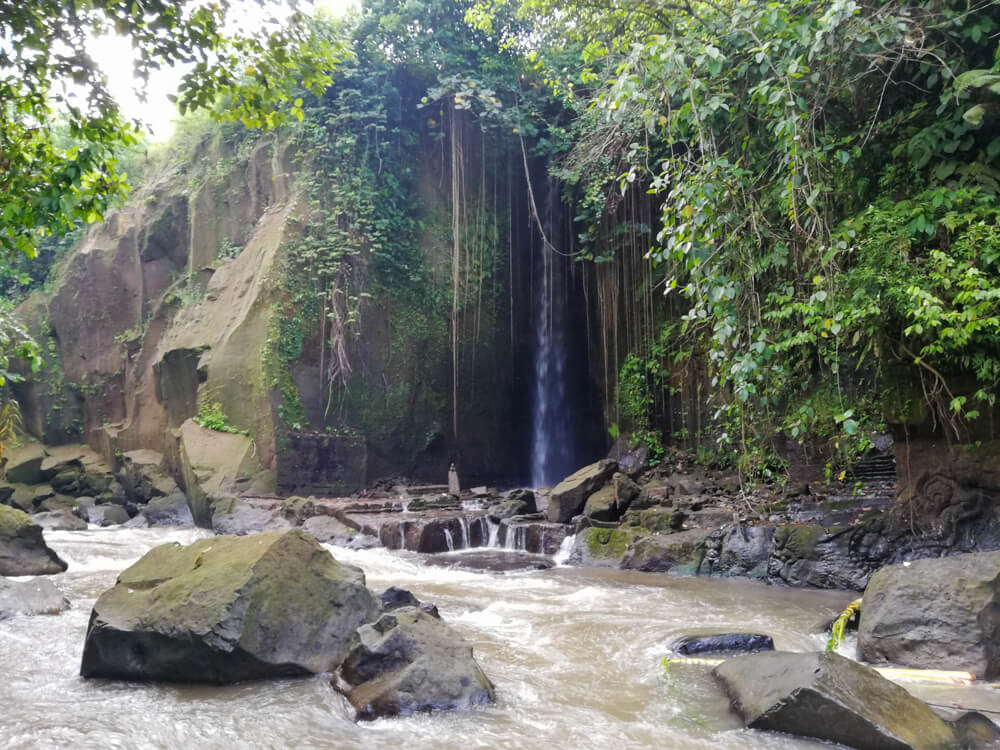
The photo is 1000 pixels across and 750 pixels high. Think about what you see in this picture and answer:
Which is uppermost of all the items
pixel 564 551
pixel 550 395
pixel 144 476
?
pixel 550 395

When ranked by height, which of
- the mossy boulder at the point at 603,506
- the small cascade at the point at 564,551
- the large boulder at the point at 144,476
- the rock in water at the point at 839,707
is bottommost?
the small cascade at the point at 564,551

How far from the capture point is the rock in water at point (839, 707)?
331cm

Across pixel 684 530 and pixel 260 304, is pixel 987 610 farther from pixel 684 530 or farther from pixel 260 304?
pixel 260 304

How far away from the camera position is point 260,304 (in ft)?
46.7

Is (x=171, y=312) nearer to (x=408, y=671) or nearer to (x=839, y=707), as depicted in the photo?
(x=408, y=671)

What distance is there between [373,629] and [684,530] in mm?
5753

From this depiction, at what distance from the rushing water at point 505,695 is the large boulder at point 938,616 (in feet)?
1.15

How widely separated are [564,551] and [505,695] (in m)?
5.61

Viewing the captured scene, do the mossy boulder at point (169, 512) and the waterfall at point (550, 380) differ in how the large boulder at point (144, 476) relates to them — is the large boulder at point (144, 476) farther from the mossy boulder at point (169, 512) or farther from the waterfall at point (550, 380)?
the waterfall at point (550, 380)

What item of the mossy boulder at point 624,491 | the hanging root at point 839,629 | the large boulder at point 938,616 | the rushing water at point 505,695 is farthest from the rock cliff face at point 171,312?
the large boulder at point 938,616

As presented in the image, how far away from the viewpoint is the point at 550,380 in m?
17.1

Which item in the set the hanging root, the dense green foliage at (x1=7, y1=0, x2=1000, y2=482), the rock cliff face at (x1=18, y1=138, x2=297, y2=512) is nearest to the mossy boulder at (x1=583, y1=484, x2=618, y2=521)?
the dense green foliage at (x1=7, y1=0, x2=1000, y2=482)

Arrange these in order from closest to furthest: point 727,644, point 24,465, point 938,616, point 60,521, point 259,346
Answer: point 938,616
point 727,644
point 60,521
point 259,346
point 24,465

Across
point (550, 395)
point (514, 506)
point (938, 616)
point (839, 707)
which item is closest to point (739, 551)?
point (938, 616)
